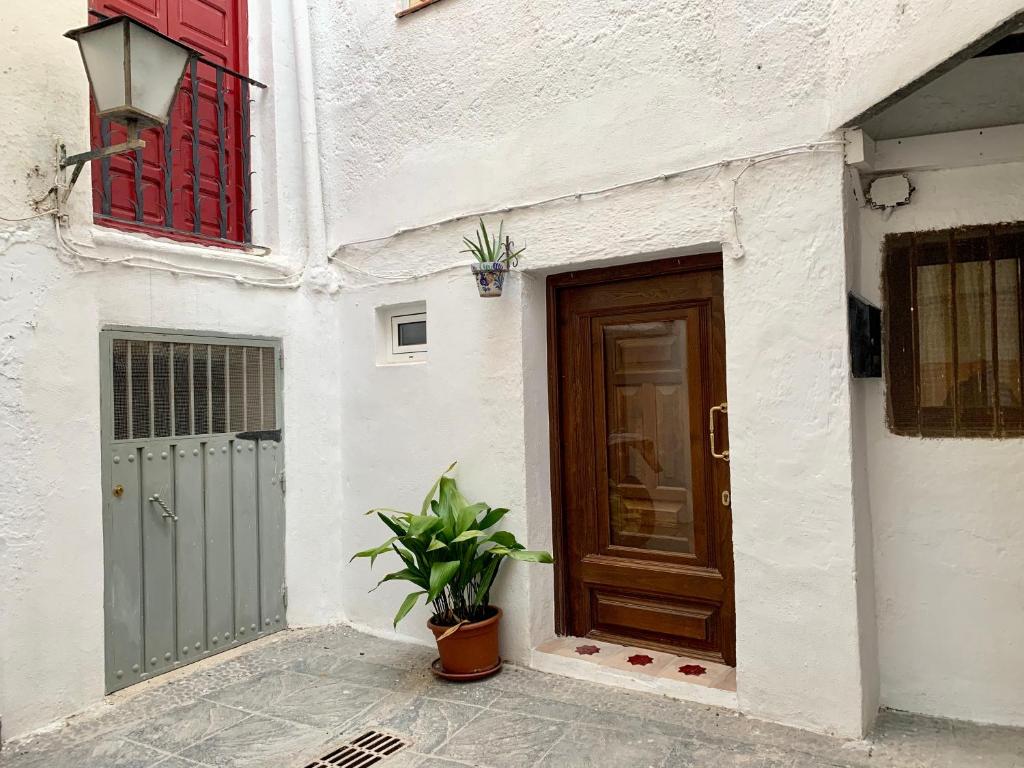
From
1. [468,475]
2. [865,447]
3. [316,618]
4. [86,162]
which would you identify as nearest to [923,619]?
[865,447]

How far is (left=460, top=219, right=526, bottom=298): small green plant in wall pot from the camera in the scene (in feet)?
12.1

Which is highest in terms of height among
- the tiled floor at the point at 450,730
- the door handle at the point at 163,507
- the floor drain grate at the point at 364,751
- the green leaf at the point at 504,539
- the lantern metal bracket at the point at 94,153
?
the lantern metal bracket at the point at 94,153

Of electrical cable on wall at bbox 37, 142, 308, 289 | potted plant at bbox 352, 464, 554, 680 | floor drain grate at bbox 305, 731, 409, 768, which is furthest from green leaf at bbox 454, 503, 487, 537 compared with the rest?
electrical cable on wall at bbox 37, 142, 308, 289

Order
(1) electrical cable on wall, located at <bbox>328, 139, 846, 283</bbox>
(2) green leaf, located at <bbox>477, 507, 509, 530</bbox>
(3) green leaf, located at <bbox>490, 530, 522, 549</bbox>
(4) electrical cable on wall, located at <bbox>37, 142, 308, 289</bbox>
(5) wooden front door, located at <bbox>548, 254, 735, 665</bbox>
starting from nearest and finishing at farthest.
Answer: (1) electrical cable on wall, located at <bbox>328, 139, 846, 283</bbox>, (4) electrical cable on wall, located at <bbox>37, 142, 308, 289</bbox>, (5) wooden front door, located at <bbox>548, 254, 735, 665</bbox>, (3) green leaf, located at <bbox>490, 530, 522, 549</bbox>, (2) green leaf, located at <bbox>477, 507, 509, 530</bbox>

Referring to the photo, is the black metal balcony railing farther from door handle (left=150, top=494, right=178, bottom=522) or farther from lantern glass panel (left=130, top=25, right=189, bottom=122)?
door handle (left=150, top=494, right=178, bottom=522)

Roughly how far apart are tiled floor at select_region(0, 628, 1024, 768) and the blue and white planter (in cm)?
186

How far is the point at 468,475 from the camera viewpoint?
3949 mm

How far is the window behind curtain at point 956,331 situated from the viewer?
2.97 metres

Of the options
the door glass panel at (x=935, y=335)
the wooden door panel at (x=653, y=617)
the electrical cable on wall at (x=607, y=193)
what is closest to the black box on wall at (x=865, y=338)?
the door glass panel at (x=935, y=335)

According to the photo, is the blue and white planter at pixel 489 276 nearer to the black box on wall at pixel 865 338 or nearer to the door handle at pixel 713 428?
the door handle at pixel 713 428

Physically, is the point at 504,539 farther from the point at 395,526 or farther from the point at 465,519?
the point at 395,526

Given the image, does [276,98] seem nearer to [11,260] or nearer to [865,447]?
[11,260]

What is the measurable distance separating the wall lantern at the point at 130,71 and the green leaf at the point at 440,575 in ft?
6.95

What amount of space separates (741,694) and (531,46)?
3154 millimetres
